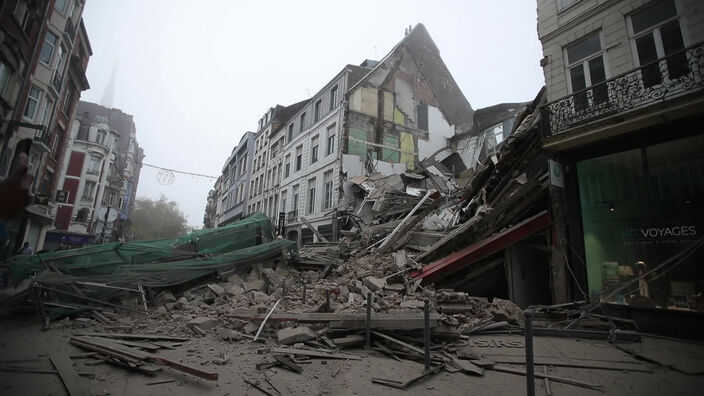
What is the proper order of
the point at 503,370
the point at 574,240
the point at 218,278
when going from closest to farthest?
the point at 503,370 < the point at 574,240 < the point at 218,278

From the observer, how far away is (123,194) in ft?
161

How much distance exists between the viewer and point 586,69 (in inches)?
354

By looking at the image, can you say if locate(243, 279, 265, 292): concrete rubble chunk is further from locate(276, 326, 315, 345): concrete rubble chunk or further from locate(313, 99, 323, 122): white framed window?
locate(313, 99, 323, 122): white framed window

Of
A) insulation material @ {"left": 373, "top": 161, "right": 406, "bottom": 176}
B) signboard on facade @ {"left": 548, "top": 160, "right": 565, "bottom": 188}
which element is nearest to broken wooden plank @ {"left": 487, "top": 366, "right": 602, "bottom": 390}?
signboard on facade @ {"left": 548, "top": 160, "right": 565, "bottom": 188}

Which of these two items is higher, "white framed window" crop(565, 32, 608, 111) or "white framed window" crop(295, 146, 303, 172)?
"white framed window" crop(295, 146, 303, 172)

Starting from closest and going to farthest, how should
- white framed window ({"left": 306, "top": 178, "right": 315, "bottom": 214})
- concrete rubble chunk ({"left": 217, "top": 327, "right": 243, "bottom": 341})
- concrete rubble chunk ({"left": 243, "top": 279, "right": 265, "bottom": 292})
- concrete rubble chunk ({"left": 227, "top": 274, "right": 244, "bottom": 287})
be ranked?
concrete rubble chunk ({"left": 217, "top": 327, "right": 243, "bottom": 341}), concrete rubble chunk ({"left": 243, "top": 279, "right": 265, "bottom": 292}), concrete rubble chunk ({"left": 227, "top": 274, "right": 244, "bottom": 287}), white framed window ({"left": 306, "top": 178, "right": 315, "bottom": 214})

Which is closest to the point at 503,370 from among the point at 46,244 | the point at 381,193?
the point at 381,193

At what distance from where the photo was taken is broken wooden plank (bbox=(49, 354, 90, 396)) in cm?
332

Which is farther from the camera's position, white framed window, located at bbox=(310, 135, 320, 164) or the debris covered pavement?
white framed window, located at bbox=(310, 135, 320, 164)

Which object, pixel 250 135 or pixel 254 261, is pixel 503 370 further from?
pixel 250 135

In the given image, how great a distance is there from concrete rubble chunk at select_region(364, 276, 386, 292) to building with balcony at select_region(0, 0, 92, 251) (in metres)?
6.76

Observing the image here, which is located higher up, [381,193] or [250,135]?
[250,135]

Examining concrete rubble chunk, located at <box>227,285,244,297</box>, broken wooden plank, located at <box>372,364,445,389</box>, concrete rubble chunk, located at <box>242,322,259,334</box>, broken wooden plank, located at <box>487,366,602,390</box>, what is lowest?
broken wooden plank, located at <box>372,364,445,389</box>

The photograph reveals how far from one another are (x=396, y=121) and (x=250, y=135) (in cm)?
2359
